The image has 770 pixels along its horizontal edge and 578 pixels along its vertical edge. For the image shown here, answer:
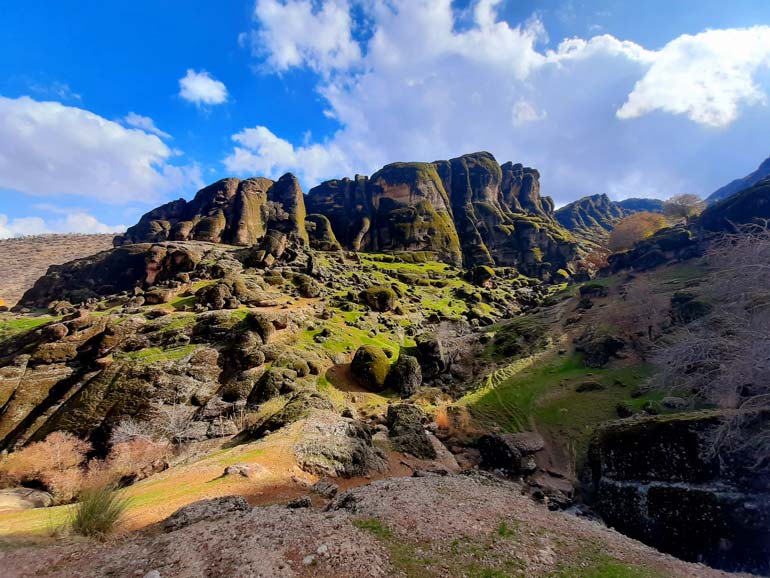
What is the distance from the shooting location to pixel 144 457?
2466 centimetres

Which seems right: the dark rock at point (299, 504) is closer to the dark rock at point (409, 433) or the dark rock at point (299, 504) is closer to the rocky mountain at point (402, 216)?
the dark rock at point (409, 433)

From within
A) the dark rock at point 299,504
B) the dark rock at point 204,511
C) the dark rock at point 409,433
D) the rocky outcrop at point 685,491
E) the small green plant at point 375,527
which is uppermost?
the dark rock at point 204,511

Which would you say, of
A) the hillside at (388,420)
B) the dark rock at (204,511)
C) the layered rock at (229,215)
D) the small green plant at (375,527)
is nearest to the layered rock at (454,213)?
the layered rock at (229,215)

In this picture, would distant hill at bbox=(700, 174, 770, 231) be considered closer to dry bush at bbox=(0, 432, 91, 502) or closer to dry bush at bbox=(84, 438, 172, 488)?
dry bush at bbox=(84, 438, 172, 488)

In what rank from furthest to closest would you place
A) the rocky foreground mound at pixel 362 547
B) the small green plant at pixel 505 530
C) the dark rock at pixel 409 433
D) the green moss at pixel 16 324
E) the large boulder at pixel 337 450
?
the green moss at pixel 16 324 → the dark rock at pixel 409 433 → the large boulder at pixel 337 450 → the small green plant at pixel 505 530 → the rocky foreground mound at pixel 362 547

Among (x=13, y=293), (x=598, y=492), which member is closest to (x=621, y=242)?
(x=598, y=492)

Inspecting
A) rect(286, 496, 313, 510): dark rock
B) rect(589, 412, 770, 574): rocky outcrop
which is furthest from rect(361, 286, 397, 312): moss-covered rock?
rect(286, 496, 313, 510): dark rock

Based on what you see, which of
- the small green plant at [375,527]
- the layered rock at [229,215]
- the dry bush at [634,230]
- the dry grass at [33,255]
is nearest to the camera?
the small green plant at [375,527]

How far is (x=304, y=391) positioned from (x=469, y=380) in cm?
2103

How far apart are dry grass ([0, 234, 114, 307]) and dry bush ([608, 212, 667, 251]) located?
164 m

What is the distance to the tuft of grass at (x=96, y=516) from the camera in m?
9.66

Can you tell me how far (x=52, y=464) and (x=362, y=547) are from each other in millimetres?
26538

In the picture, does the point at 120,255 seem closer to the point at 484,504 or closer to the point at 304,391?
the point at 304,391

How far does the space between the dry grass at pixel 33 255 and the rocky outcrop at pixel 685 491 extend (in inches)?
4837
